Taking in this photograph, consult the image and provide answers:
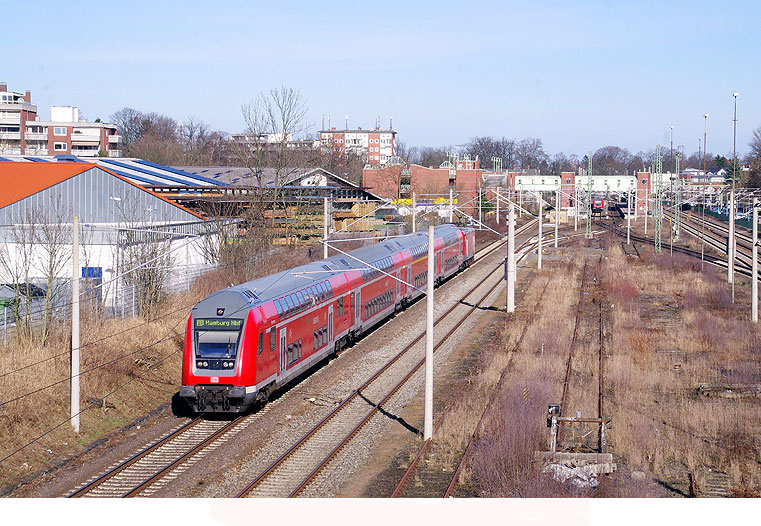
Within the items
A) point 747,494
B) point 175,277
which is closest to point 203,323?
point 747,494

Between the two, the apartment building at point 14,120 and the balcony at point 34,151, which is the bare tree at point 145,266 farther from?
the apartment building at point 14,120

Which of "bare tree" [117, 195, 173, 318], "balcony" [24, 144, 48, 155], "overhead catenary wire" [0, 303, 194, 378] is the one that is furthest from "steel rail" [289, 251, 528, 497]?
"balcony" [24, 144, 48, 155]

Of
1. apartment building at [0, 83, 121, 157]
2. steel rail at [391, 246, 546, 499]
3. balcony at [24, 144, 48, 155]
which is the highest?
apartment building at [0, 83, 121, 157]

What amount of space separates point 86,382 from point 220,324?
4645 millimetres

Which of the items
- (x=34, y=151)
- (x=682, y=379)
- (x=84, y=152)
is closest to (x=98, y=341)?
(x=682, y=379)

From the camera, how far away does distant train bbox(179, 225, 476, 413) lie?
61.3ft

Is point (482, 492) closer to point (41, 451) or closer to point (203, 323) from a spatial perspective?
point (203, 323)

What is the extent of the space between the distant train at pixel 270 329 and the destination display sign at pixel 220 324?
2 centimetres

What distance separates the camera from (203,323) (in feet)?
61.9

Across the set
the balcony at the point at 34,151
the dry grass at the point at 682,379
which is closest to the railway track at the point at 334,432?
the dry grass at the point at 682,379

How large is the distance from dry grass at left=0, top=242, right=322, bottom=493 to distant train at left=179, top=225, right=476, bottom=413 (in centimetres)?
278

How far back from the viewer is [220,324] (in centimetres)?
1870

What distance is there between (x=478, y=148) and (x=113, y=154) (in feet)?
347

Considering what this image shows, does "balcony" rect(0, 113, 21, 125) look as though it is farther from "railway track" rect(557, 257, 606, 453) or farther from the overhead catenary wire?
the overhead catenary wire
